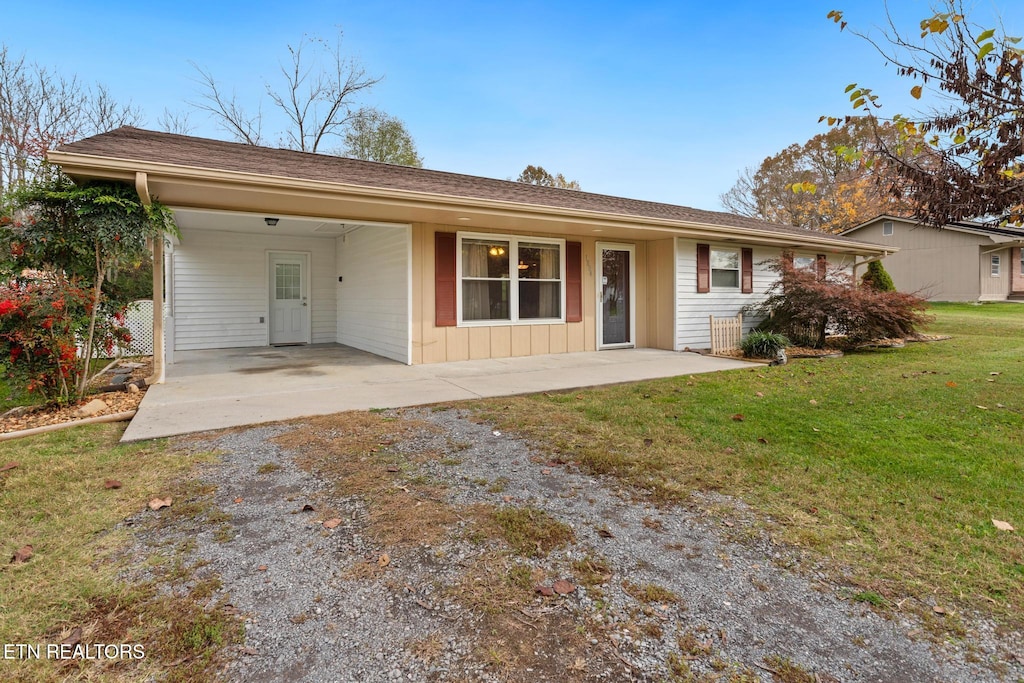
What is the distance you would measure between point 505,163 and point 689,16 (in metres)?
17.7

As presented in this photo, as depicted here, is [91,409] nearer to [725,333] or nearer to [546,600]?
[546,600]

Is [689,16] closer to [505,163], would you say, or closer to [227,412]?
[227,412]

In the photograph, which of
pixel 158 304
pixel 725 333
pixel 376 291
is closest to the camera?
pixel 158 304

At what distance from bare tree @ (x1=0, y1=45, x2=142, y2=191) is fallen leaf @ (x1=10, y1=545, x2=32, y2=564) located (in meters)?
15.1

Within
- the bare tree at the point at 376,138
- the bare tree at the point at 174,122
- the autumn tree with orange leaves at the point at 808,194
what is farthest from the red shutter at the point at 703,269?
the autumn tree with orange leaves at the point at 808,194

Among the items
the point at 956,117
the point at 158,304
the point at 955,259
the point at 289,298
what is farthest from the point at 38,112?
the point at 955,259

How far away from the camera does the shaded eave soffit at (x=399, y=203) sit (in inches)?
191

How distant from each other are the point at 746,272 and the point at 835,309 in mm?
2137

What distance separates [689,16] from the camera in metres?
10.3

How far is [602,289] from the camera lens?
9.73 meters

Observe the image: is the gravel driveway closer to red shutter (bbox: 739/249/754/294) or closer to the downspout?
the downspout

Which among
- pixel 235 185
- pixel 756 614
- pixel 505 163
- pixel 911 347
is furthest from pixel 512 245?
pixel 505 163

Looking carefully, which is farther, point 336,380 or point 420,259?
point 420,259

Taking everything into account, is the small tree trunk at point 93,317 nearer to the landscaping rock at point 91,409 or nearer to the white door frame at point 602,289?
the landscaping rock at point 91,409
